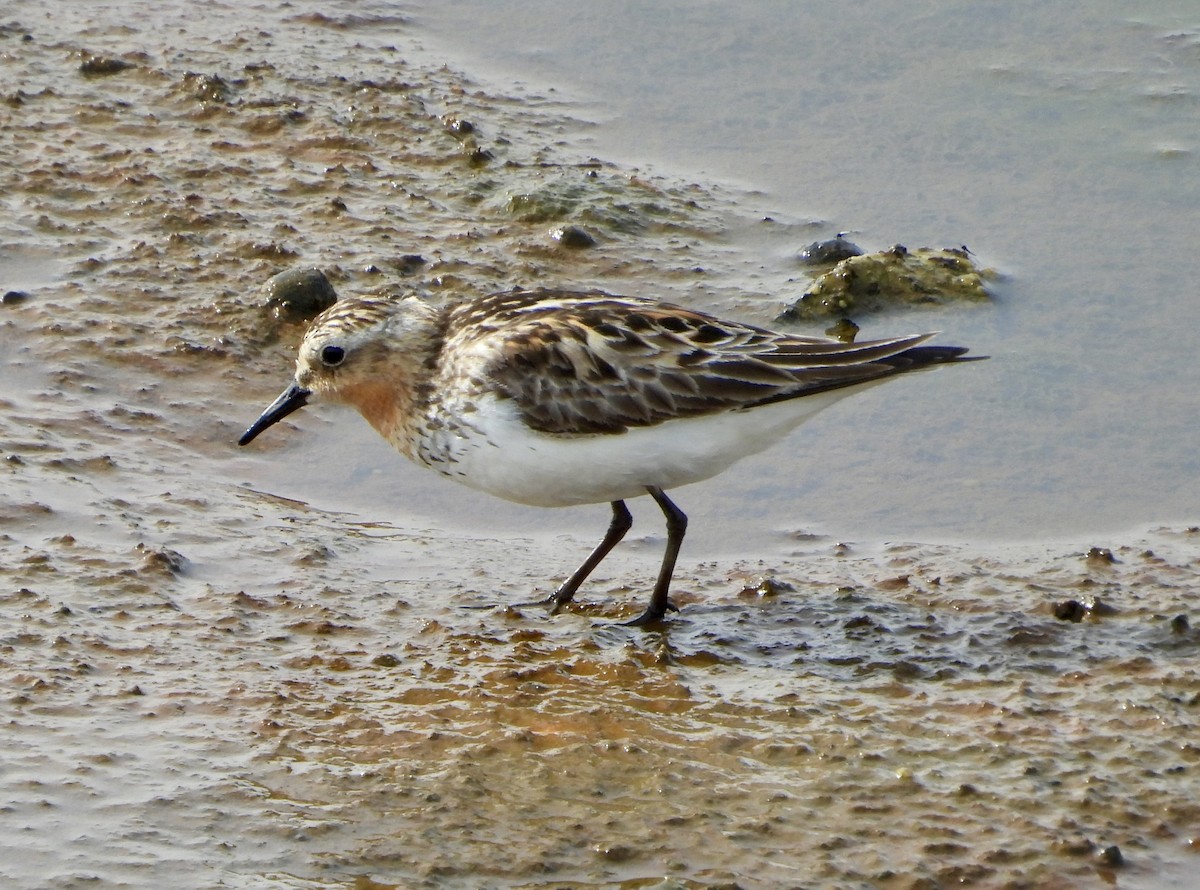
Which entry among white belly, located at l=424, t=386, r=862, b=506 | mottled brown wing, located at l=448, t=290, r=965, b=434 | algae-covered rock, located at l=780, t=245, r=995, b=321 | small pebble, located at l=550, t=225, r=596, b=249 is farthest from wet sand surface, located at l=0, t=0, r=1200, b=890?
mottled brown wing, located at l=448, t=290, r=965, b=434

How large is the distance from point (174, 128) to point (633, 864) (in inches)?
295

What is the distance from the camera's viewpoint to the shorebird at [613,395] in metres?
7.04

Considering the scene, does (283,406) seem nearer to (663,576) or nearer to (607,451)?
(607,451)

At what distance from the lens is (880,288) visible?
984 centimetres

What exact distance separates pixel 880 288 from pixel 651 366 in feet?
10.2

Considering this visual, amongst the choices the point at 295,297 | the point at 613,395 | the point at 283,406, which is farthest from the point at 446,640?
the point at 295,297

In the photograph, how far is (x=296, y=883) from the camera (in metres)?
5.45

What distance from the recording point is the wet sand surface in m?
5.70

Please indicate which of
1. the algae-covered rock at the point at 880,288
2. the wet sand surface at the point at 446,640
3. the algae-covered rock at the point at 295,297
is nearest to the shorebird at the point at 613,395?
the wet sand surface at the point at 446,640

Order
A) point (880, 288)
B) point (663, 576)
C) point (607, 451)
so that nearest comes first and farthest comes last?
point (607, 451) < point (663, 576) < point (880, 288)

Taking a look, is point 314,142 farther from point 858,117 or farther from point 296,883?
point 296,883

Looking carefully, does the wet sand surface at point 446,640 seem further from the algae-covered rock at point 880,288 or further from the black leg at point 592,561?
the algae-covered rock at point 880,288

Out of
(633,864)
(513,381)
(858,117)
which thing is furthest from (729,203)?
(633,864)

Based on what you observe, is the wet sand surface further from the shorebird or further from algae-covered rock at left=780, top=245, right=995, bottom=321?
the shorebird
